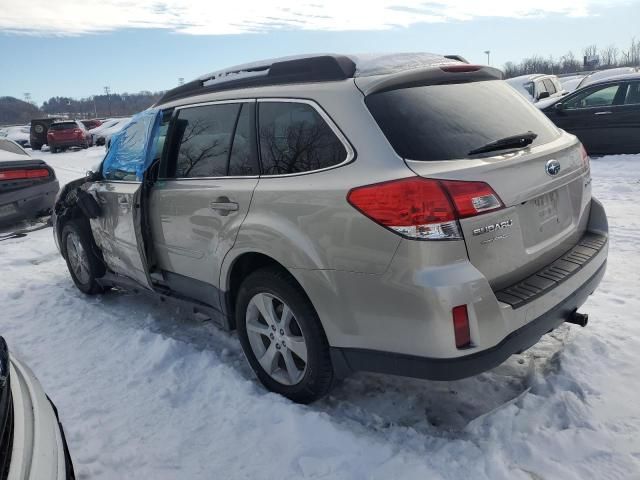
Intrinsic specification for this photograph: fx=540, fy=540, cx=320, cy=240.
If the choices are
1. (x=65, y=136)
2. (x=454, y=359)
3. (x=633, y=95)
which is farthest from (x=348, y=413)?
(x=65, y=136)

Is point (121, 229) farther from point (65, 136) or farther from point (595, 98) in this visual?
point (65, 136)

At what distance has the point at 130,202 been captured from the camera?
4.10 m

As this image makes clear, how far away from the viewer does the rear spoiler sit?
8.91 ft

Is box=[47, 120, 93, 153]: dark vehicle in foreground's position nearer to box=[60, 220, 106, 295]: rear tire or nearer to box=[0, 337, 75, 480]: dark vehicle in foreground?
box=[60, 220, 106, 295]: rear tire

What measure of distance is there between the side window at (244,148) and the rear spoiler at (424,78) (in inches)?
29.4

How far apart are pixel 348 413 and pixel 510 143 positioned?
66.6 inches

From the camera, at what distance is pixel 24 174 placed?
7.98m

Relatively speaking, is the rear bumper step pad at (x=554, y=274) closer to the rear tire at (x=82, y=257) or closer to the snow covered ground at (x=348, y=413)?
the snow covered ground at (x=348, y=413)

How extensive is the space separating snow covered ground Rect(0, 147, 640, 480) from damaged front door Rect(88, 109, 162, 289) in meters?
0.60

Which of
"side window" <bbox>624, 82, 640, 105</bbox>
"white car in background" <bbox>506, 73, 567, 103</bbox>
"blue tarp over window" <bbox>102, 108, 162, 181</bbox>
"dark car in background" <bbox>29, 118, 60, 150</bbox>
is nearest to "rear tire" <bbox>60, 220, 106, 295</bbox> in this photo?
"blue tarp over window" <bbox>102, 108, 162, 181</bbox>

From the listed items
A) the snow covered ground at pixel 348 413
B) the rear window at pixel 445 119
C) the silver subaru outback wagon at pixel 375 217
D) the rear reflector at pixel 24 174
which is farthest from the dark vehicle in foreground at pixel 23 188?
the rear window at pixel 445 119

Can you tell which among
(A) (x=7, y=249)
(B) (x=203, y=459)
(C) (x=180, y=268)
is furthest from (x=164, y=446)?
(A) (x=7, y=249)

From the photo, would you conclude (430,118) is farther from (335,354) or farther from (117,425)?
(117,425)

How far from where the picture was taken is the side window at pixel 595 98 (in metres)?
10.1
